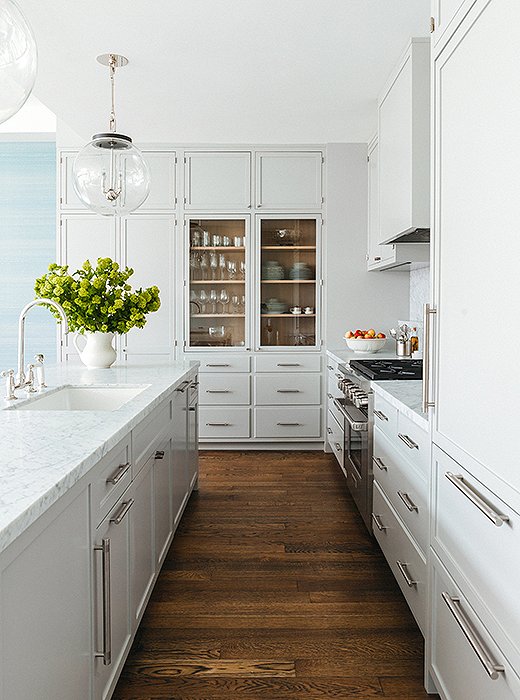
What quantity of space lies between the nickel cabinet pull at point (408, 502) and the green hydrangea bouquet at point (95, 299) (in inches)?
65.8

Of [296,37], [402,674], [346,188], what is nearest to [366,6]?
[296,37]

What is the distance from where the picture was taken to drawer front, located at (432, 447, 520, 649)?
1.33 m

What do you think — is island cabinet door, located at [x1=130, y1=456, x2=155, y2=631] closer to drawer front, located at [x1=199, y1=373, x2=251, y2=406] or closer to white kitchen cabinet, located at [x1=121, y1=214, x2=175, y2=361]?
drawer front, located at [x1=199, y1=373, x2=251, y2=406]

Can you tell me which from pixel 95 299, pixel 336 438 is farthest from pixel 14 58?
pixel 336 438

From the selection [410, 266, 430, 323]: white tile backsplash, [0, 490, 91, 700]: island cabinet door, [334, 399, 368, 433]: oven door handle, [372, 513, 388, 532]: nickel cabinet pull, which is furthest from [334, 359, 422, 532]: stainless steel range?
[0, 490, 91, 700]: island cabinet door

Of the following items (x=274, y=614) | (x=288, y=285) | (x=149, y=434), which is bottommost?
(x=274, y=614)

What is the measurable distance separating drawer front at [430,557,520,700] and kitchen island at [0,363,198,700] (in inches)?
35.6

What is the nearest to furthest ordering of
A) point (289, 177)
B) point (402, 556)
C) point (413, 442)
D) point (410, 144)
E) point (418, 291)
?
point (413, 442) → point (402, 556) → point (410, 144) → point (418, 291) → point (289, 177)

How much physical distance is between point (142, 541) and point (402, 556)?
988 millimetres

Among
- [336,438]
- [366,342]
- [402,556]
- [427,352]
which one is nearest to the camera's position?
[427,352]

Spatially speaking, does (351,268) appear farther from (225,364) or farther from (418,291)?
(225,364)

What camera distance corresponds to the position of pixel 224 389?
536 cm

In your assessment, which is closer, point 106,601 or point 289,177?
point 106,601

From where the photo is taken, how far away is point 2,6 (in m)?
1.43
